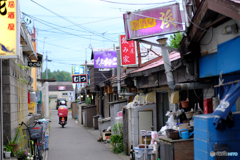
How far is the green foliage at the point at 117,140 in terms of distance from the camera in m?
15.3

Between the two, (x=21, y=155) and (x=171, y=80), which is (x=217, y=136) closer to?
(x=171, y=80)

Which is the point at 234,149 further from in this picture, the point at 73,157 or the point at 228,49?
the point at 73,157

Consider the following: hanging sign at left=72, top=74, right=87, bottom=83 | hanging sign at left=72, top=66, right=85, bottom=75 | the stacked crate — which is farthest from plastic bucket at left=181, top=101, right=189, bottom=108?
hanging sign at left=72, top=66, right=85, bottom=75

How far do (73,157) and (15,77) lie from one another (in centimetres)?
538

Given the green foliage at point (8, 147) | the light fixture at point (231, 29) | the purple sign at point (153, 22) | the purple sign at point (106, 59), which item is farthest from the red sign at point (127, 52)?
the light fixture at point (231, 29)

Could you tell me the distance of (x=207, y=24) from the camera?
7043 mm

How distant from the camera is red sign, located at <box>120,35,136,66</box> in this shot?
53.2ft

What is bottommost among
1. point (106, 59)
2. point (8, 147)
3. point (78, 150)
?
point (78, 150)

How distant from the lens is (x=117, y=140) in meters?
15.7

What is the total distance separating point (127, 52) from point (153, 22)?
808cm

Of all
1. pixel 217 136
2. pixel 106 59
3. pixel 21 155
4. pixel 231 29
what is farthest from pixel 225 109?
pixel 106 59

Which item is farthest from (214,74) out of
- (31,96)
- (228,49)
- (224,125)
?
(31,96)

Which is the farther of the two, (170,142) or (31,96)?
(31,96)

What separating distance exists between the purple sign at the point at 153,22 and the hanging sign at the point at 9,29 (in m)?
3.05
